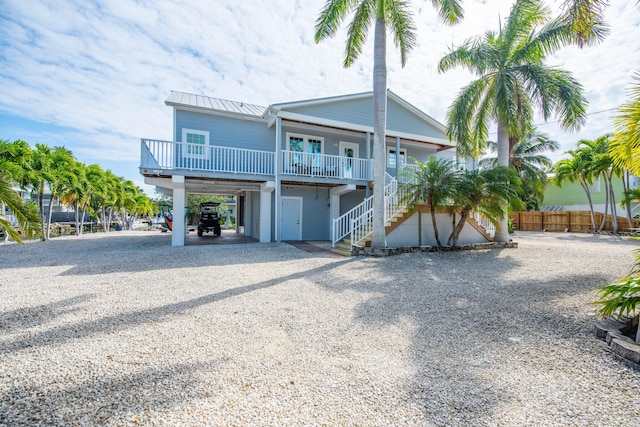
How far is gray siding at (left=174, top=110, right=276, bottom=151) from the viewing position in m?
13.0

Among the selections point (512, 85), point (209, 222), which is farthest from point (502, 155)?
point (209, 222)

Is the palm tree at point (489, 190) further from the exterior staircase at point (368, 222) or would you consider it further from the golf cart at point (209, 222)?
the golf cart at point (209, 222)

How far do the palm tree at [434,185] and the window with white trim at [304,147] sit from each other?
5.22m

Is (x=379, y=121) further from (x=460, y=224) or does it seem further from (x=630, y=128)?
(x=630, y=128)

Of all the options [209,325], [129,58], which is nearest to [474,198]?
[209,325]

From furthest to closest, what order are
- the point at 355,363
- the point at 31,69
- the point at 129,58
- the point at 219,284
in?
1. the point at 129,58
2. the point at 31,69
3. the point at 219,284
4. the point at 355,363

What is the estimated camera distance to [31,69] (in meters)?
9.19

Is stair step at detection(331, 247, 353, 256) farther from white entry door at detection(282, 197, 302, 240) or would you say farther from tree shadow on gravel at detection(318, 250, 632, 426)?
white entry door at detection(282, 197, 302, 240)

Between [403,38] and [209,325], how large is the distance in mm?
10990

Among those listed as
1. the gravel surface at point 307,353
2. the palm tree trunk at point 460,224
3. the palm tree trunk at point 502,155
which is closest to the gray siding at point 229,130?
the gravel surface at point 307,353

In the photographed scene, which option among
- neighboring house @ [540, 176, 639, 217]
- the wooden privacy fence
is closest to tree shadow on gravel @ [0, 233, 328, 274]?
the wooden privacy fence

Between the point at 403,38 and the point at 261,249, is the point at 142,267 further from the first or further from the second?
the point at 403,38

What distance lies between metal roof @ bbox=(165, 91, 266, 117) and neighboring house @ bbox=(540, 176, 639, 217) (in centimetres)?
2392

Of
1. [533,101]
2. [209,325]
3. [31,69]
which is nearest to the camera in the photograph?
[209,325]
